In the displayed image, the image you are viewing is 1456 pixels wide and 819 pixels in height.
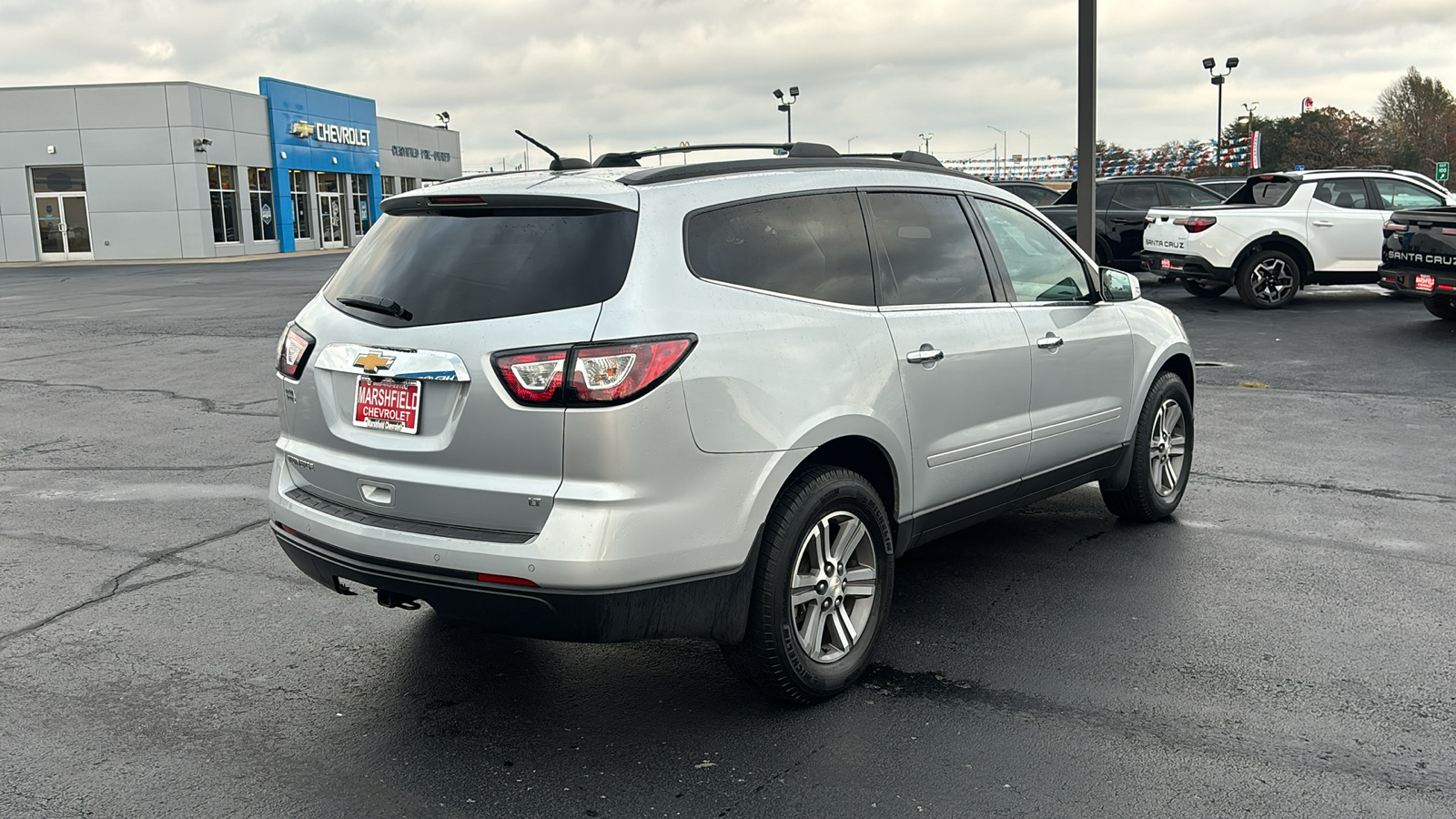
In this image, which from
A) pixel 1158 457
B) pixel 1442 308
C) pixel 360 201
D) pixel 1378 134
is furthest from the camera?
pixel 1378 134

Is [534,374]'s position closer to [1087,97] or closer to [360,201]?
[1087,97]

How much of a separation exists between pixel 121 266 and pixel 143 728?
1592 inches

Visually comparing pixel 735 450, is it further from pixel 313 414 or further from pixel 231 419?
pixel 231 419

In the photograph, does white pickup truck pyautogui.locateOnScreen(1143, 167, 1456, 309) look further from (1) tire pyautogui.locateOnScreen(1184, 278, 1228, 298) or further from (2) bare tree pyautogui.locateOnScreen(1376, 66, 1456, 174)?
(2) bare tree pyautogui.locateOnScreen(1376, 66, 1456, 174)

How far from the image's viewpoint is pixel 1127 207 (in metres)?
19.4

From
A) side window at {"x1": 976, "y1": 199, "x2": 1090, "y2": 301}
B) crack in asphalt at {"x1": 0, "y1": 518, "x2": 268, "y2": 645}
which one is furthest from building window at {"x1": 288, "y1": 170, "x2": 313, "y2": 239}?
side window at {"x1": 976, "y1": 199, "x2": 1090, "y2": 301}

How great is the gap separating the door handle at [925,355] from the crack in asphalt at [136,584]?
11.4 feet

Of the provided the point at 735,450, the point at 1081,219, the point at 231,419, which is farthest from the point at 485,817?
the point at 1081,219

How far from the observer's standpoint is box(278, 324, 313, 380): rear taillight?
4000 millimetres

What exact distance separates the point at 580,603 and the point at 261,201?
50573mm

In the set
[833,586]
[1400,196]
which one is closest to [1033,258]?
[833,586]

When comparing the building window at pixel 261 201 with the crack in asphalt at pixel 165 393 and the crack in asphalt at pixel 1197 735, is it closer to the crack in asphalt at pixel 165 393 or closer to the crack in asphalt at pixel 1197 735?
the crack in asphalt at pixel 165 393

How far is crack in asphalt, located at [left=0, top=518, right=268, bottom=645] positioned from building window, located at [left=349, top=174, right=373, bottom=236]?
5450 cm

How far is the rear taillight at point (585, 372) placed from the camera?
3328 mm
